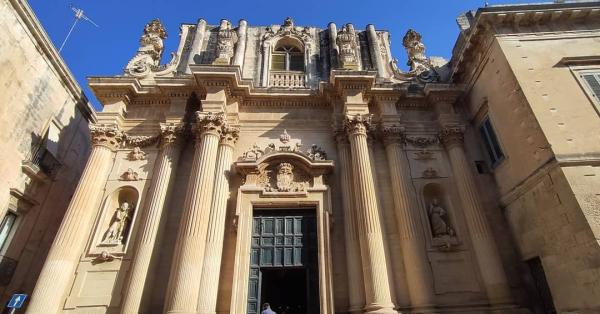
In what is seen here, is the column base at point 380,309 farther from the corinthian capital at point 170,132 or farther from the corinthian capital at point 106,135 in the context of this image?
the corinthian capital at point 106,135

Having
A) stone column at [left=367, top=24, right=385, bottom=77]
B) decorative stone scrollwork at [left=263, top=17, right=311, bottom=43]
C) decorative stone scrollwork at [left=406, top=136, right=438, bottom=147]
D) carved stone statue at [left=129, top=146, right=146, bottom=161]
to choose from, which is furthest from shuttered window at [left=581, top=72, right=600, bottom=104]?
carved stone statue at [left=129, top=146, right=146, bottom=161]

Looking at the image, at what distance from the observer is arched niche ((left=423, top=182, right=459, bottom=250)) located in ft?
28.8

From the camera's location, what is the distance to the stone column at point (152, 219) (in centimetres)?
770

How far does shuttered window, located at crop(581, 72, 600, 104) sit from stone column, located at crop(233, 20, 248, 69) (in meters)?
10.7

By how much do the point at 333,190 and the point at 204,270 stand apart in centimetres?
441

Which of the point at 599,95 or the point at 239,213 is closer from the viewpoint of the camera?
the point at 599,95

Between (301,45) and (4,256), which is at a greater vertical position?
(301,45)

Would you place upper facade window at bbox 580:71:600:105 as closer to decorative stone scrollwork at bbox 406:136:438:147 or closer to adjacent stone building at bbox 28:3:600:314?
adjacent stone building at bbox 28:3:600:314

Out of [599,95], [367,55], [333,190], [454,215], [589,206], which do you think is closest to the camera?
[589,206]

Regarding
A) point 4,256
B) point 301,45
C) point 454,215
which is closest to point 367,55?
point 301,45

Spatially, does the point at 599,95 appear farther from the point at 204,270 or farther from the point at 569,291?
the point at 204,270

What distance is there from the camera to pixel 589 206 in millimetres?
6484

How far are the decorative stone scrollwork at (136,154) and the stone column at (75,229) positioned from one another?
52cm

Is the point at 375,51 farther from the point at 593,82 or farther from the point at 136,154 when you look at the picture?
the point at 136,154
